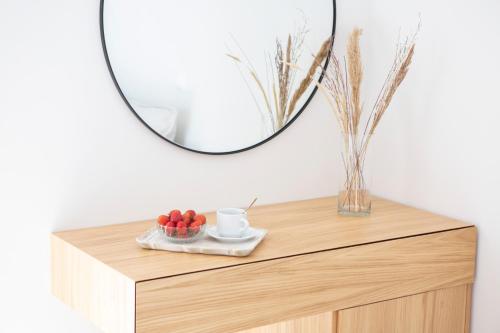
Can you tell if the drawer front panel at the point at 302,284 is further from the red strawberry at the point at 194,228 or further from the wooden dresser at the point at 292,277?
the red strawberry at the point at 194,228

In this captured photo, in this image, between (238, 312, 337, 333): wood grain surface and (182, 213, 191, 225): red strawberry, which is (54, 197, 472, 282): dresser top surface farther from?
(238, 312, 337, 333): wood grain surface

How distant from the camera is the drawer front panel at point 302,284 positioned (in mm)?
1764

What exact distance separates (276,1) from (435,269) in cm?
102

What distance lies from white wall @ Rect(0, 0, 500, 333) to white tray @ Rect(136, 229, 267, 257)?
12.1 inches

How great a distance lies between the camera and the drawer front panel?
5.79 feet

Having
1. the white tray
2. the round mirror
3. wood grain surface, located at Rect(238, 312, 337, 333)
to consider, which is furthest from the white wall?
wood grain surface, located at Rect(238, 312, 337, 333)

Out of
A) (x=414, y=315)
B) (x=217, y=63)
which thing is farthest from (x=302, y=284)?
(x=217, y=63)

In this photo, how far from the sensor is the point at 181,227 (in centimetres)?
195

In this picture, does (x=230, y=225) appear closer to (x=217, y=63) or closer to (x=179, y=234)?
(x=179, y=234)

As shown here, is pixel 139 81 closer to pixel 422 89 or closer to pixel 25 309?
pixel 25 309

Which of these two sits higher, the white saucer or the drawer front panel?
the white saucer

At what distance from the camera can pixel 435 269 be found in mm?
2234

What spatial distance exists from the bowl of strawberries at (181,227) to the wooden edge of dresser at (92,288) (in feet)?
0.65

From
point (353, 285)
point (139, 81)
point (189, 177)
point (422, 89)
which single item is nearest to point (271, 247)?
point (353, 285)
